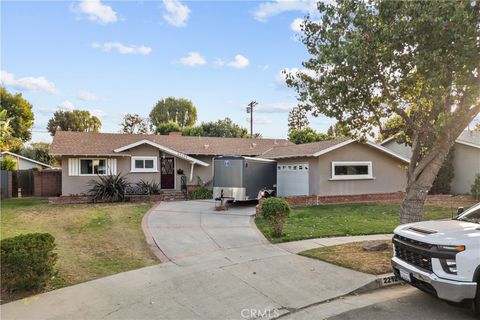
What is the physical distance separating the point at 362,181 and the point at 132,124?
4690 cm

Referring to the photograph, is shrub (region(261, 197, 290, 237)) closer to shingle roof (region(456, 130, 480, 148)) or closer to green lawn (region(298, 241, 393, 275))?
green lawn (region(298, 241, 393, 275))

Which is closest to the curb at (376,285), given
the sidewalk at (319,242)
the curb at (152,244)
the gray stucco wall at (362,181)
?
the sidewalk at (319,242)

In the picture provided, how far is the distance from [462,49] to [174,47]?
394 inches

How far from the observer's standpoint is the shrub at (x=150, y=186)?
20.3 metres

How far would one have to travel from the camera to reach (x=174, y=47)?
45.8 feet

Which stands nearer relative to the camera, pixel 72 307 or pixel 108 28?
pixel 72 307

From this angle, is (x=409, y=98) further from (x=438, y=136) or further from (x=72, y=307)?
(x=72, y=307)

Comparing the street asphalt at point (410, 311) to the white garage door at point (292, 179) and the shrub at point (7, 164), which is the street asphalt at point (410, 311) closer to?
the white garage door at point (292, 179)

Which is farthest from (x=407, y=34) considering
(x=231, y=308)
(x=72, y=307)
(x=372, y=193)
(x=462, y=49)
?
(x=372, y=193)

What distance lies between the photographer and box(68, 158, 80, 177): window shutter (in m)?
20.2

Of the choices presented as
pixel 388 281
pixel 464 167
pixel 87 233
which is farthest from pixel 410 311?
pixel 464 167

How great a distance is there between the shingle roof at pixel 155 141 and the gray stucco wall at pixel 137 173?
0.76 metres

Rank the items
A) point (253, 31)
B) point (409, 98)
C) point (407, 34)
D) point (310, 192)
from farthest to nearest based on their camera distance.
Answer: point (310, 192)
point (253, 31)
point (409, 98)
point (407, 34)

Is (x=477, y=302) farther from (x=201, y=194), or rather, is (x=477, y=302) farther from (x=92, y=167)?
(x=92, y=167)
